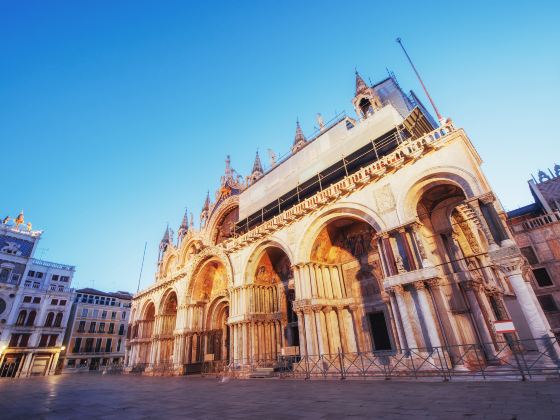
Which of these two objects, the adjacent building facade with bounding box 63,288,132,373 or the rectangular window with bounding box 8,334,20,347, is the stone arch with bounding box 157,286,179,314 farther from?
the rectangular window with bounding box 8,334,20,347

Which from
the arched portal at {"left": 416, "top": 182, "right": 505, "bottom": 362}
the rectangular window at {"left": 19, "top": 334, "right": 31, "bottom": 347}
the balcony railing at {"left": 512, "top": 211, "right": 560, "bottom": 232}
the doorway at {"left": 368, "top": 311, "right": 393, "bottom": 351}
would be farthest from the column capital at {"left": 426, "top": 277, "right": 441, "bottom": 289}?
the rectangular window at {"left": 19, "top": 334, "right": 31, "bottom": 347}

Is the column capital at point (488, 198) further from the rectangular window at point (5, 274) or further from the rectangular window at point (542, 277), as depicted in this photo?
the rectangular window at point (5, 274)

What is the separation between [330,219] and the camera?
15.2 metres

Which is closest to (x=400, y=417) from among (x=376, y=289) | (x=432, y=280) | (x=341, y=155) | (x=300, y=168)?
(x=432, y=280)

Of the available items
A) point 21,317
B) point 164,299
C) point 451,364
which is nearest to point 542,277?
point 451,364

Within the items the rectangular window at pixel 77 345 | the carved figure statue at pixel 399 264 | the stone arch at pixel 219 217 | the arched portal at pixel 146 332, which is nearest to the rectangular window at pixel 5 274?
the rectangular window at pixel 77 345

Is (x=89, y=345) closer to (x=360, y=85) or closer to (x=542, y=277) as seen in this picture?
(x=360, y=85)

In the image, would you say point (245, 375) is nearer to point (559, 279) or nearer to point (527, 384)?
point (527, 384)

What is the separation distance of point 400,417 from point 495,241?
7861 millimetres

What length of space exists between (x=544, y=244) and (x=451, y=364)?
20.3 m

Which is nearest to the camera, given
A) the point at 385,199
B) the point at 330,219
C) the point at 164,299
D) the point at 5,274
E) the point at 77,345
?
the point at 385,199

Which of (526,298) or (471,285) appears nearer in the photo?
(526,298)

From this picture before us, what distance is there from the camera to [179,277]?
87.2ft

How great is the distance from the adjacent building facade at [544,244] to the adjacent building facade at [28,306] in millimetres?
56020
